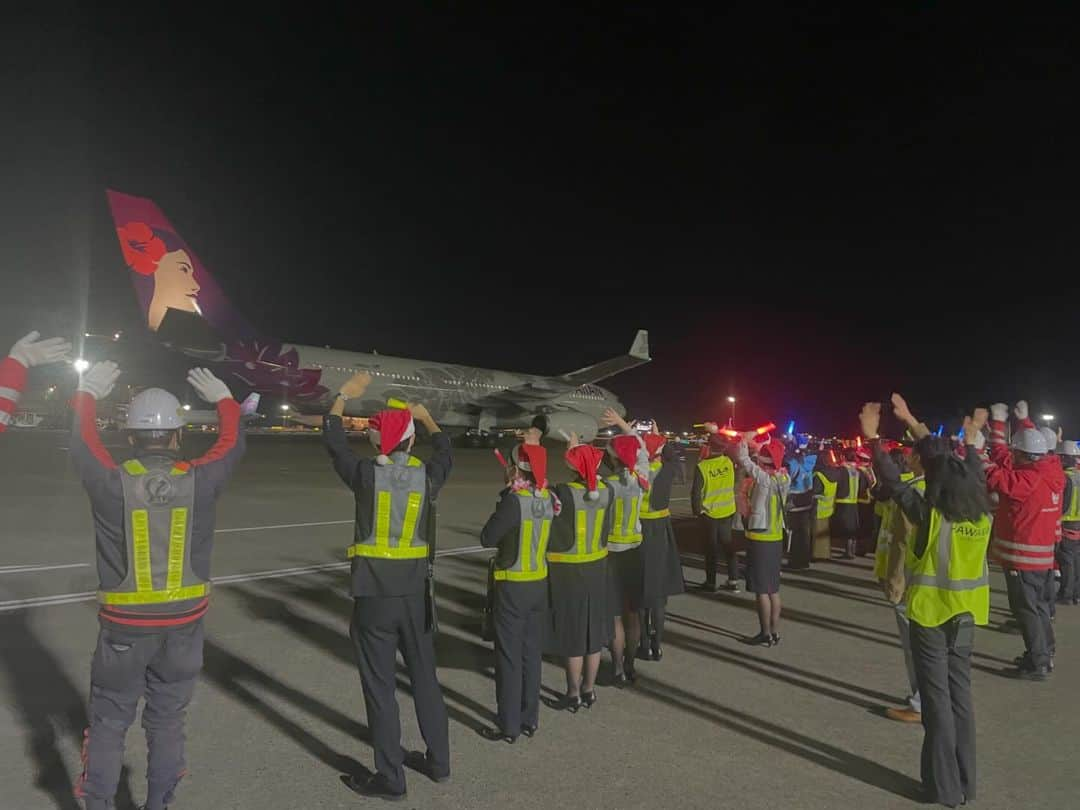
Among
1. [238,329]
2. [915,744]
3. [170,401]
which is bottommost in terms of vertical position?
[915,744]

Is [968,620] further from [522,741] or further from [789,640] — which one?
[789,640]

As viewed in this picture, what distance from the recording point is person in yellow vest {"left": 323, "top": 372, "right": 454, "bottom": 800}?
14.1 feet

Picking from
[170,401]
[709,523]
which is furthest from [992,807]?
[709,523]

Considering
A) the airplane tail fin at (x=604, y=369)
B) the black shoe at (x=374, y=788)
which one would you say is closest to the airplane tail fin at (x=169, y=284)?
the airplane tail fin at (x=604, y=369)

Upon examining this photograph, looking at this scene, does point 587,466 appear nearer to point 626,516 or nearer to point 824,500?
point 626,516

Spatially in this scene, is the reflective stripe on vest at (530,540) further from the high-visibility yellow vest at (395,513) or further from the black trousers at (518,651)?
the high-visibility yellow vest at (395,513)

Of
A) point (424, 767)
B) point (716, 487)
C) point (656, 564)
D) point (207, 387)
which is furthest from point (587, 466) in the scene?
point (716, 487)

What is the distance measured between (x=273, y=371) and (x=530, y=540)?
79.6 feet

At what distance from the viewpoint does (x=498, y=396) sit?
36.3 meters

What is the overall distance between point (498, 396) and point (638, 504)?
98.3ft

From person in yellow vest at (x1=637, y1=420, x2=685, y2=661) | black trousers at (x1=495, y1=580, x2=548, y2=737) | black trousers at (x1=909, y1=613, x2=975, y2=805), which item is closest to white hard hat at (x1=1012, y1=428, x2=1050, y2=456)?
black trousers at (x1=909, y1=613, x2=975, y2=805)

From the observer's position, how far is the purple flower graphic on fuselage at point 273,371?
2644 centimetres

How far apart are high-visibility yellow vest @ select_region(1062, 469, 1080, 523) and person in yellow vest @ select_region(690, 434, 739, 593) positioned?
3866 millimetres

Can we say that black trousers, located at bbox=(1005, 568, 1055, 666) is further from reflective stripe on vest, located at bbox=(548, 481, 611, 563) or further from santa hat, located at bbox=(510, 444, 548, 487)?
santa hat, located at bbox=(510, 444, 548, 487)
